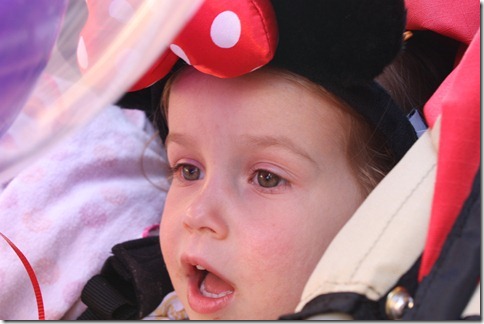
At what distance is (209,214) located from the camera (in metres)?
0.90

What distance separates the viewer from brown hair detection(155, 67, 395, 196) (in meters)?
0.93

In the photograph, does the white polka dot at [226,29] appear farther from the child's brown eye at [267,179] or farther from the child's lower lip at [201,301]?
the child's lower lip at [201,301]

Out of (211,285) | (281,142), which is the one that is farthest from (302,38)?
(211,285)

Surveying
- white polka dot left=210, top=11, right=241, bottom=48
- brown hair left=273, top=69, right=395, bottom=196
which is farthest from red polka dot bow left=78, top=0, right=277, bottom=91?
brown hair left=273, top=69, right=395, bottom=196

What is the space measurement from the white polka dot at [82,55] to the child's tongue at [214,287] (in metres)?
0.38

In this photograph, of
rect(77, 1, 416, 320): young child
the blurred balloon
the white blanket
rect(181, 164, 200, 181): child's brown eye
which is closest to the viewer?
the blurred balloon

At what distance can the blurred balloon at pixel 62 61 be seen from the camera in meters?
0.62

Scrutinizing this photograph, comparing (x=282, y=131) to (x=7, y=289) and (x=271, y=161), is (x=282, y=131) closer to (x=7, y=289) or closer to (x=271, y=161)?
(x=271, y=161)

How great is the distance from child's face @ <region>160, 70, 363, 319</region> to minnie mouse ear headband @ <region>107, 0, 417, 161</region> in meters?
0.06

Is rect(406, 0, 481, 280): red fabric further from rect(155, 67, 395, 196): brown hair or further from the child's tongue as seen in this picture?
Answer: the child's tongue

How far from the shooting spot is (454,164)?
692 millimetres

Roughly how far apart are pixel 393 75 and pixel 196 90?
28cm

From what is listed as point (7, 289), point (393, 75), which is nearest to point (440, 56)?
point (393, 75)

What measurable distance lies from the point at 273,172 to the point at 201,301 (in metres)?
0.20
